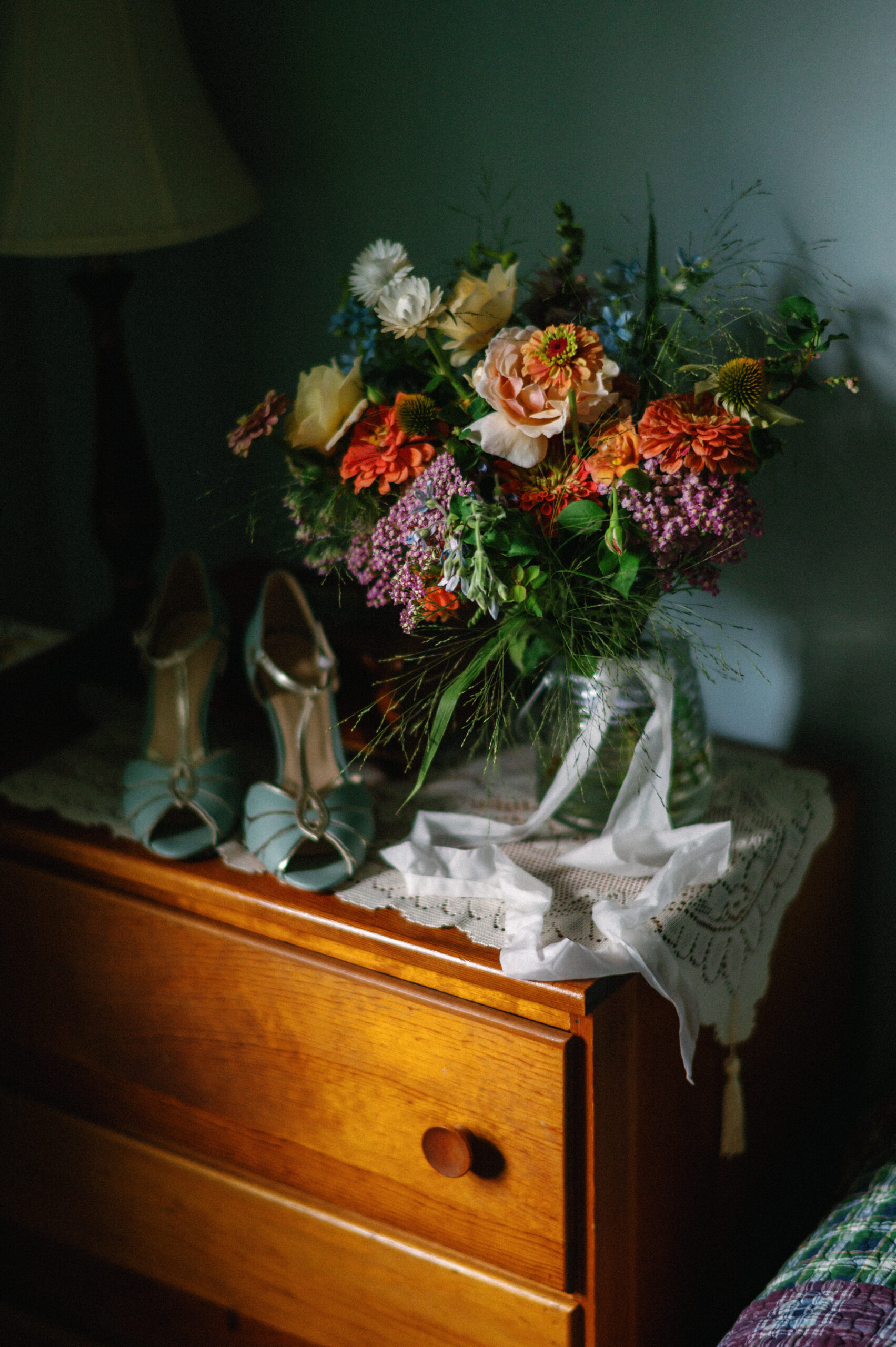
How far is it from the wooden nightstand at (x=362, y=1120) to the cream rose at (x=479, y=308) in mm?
454

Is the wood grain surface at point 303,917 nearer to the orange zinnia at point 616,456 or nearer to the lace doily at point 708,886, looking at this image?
the lace doily at point 708,886

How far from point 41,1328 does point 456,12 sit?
1.46m

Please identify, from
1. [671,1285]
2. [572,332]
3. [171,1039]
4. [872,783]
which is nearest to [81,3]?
[572,332]

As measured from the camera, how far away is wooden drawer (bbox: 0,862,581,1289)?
0.83 metres

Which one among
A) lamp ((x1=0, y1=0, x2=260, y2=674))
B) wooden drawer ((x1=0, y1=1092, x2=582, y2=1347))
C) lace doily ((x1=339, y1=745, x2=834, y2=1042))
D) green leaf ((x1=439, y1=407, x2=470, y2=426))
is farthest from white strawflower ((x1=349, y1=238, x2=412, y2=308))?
wooden drawer ((x1=0, y1=1092, x2=582, y2=1347))

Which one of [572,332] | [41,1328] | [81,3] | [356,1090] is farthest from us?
[41,1328]

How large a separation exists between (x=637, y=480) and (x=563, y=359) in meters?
0.10

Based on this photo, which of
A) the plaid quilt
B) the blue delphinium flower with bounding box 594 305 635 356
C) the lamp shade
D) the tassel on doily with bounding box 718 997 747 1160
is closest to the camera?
the plaid quilt

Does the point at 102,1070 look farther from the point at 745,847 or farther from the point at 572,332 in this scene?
the point at 572,332

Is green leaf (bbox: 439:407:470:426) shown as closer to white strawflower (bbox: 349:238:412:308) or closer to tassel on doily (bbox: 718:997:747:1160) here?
white strawflower (bbox: 349:238:412:308)

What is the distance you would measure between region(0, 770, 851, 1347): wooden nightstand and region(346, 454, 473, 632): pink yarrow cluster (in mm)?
255

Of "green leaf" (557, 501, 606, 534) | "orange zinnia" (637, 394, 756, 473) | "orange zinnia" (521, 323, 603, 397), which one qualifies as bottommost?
"green leaf" (557, 501, 606, 534)

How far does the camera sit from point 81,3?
3.44ft

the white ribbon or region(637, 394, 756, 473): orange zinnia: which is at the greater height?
region(637, 394, 756, 473): orange zinnia
